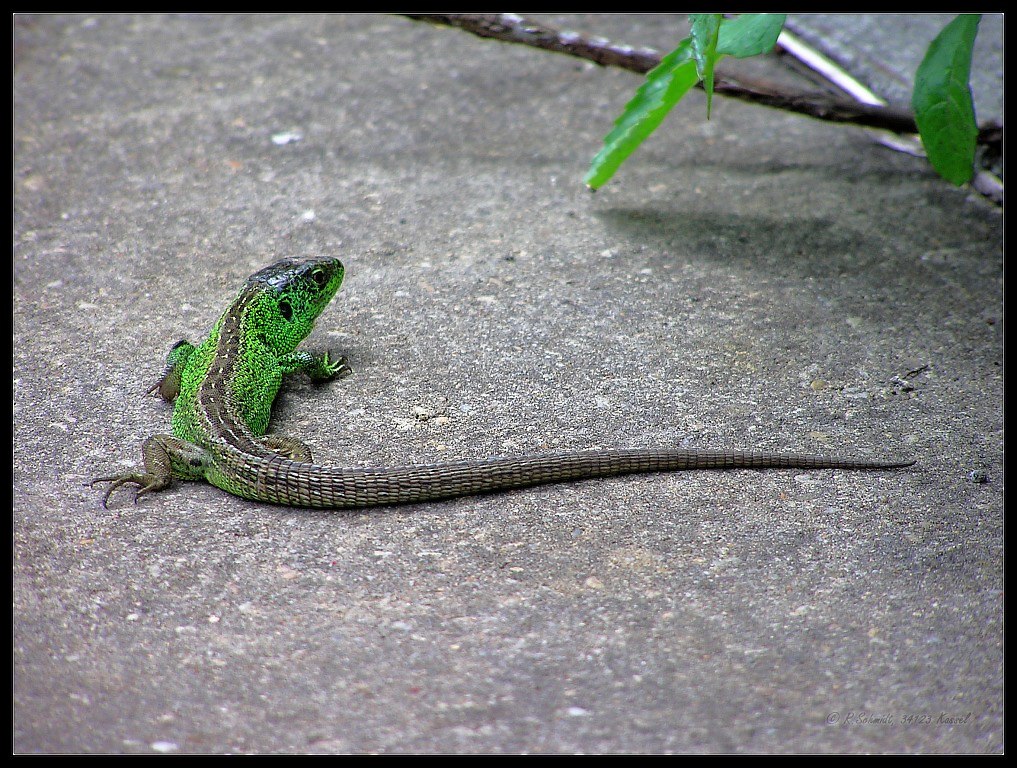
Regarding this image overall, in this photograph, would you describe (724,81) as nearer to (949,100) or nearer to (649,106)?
(649,106)

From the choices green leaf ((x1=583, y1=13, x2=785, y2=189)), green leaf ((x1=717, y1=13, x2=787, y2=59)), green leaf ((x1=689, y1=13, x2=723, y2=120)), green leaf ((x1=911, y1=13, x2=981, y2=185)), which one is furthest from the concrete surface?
green leaf ((x1=689, y1=13, x2=723, y2=120))

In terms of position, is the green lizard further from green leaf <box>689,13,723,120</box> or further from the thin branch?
the thin branch

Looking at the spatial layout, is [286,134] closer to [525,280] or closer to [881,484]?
[525,280]

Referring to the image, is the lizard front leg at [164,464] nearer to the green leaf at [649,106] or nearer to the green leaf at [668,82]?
the green leaf at [668,82]

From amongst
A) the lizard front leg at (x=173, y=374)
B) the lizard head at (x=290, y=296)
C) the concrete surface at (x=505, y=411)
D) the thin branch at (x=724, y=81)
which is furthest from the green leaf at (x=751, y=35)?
the lizard front leg at (x=173, y=374)

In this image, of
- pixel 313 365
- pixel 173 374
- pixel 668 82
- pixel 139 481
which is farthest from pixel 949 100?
pixel 139 481

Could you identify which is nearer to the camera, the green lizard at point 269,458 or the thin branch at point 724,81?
the green lizard at point 269,458

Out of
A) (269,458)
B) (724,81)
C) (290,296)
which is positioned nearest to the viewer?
(269,458)
